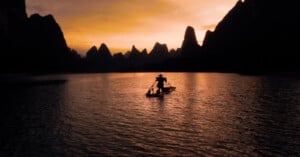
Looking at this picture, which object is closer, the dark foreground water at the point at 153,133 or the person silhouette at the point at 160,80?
the dark foreground water at the point at 153,133

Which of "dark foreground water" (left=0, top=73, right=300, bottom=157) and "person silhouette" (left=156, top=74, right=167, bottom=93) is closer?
"dark foreground water" (left=0, top=73, right=300, bottom=157)

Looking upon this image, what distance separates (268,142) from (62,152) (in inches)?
662

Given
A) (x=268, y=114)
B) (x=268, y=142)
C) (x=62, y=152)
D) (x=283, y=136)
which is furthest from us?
(x=268, y=114)

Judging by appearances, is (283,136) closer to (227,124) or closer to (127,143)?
(227,124)

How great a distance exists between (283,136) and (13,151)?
23.1 metres

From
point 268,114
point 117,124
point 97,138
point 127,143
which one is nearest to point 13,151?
point 97,138

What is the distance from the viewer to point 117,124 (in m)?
29.5

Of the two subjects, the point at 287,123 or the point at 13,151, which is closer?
the point at 13,151

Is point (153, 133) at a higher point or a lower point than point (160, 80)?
lower

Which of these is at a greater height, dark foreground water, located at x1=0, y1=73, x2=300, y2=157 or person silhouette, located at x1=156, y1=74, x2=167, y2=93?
person silhouette, located at x1=156, y1=74, x2=167, y2=93

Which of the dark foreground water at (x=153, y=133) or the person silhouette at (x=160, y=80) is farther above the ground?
the person silhouette at (x=160, y=80)

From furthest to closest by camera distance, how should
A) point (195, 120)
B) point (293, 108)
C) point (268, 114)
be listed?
point (293, 108)
point (268, 114)
point (195, 120)

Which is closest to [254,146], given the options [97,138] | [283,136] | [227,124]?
[283,136]

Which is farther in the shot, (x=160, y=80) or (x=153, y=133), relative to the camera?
(x=160, y=80)
